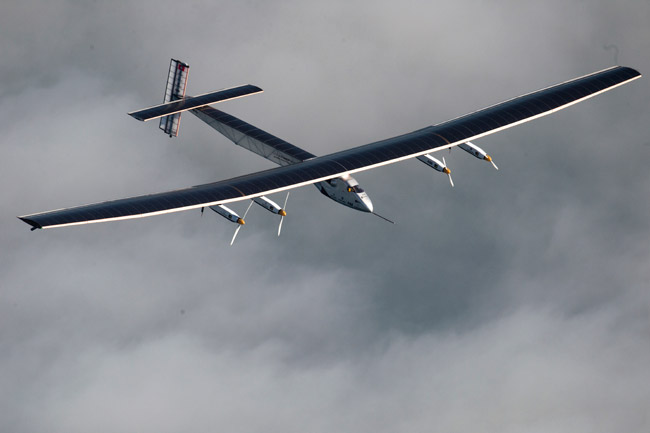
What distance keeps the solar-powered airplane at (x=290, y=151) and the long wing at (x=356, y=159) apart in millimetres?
95

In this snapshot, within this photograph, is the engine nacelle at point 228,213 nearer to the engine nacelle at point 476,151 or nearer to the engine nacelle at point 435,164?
the engine nacelle at point 435,164

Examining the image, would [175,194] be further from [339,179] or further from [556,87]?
[556,87]

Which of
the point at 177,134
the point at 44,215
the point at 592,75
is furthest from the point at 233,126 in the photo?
the point at 592,75

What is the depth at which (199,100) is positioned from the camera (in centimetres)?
12100

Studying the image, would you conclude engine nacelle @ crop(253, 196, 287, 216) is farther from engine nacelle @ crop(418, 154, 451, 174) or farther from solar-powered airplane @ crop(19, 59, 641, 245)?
engine nacelle @ crop(418, 154, 451, 174)

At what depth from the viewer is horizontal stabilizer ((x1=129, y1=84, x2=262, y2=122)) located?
A: 11706 centimetres

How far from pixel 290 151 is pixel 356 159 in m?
11.1

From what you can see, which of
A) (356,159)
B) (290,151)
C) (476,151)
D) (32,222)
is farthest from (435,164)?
(32,222)

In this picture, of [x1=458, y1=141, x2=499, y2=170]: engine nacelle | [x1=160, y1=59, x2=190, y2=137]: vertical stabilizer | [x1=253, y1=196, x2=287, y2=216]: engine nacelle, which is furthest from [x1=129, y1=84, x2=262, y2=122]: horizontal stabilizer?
[x1=458, y1=141, x2=499, y2=170]: engine nacelle

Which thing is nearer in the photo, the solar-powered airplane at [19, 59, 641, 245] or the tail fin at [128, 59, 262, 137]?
the solar-powered airplane at [19, 59, 641, 245]

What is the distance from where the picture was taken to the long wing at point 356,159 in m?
90.2

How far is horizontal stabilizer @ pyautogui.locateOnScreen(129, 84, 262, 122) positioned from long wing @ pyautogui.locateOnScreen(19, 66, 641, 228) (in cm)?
2132

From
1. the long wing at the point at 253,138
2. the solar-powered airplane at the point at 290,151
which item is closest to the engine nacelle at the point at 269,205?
the solar-powered airplane at the point at 290,151

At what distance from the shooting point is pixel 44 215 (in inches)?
3455
